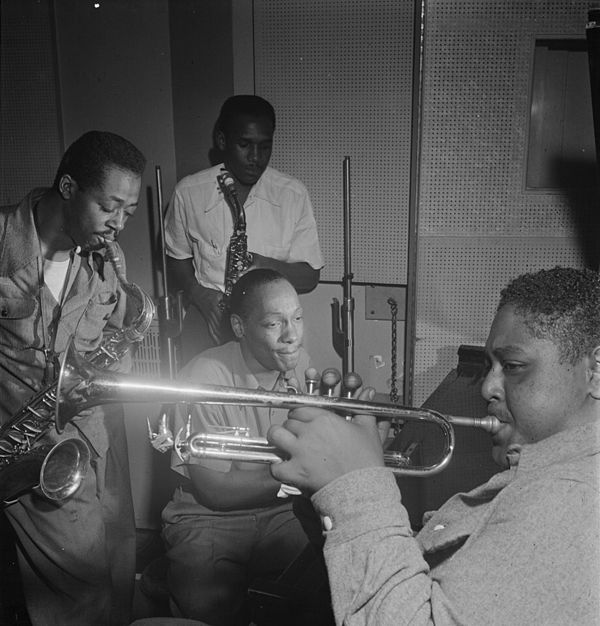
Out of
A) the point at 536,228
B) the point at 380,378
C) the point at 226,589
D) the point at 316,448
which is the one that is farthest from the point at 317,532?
the point at 536,228

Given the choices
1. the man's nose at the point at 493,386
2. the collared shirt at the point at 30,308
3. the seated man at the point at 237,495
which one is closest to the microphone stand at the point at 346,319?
the seated man at the point at 237,495

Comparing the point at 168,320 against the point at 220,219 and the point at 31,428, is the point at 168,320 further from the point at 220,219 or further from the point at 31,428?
the point at 31,428

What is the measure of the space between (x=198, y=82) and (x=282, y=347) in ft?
5.20

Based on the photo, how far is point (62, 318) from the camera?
2686 mm

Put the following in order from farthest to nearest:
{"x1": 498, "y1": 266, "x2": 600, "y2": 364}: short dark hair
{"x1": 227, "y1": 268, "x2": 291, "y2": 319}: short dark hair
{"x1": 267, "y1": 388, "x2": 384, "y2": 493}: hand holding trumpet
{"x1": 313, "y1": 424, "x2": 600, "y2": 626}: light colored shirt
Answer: {"x1": 227, "y1": 268, "x2": 291, "y2": 319}: short dark hair, {"x1": 498, "y1": 266, "x2": 600, "y2": 364}: short dark hair, {"x1": 267, "y1": 388, "x2": 384, "y2": 493}: hand holding trumpet, {"x1": 313, "y1": 424, "x2": 600, "y2": 626}: light colored shirt

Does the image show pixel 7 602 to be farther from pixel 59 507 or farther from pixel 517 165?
pixel 517 165

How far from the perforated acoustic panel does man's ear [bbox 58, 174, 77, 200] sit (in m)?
1.21

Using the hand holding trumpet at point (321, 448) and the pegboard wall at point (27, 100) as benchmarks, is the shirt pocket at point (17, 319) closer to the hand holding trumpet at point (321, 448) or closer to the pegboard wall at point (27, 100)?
the pegboard wall at point (27, 100)

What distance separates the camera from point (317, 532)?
9.20ft

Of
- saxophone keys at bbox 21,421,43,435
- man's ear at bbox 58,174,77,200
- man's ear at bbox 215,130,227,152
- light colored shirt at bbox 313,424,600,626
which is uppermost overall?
man's ear at bbox 215,130,227,152

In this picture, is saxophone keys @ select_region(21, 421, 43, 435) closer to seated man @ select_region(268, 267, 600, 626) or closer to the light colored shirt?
seated man @ select_region(268, 267, 600, 626)

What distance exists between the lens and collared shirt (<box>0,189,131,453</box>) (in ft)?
8.47

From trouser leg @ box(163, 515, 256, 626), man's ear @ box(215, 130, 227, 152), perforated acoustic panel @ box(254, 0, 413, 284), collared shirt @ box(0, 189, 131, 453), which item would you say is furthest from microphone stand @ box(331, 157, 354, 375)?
collared shirt @ box(0, 189, 131, 453)

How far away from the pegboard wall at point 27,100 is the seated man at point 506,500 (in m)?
2.67
